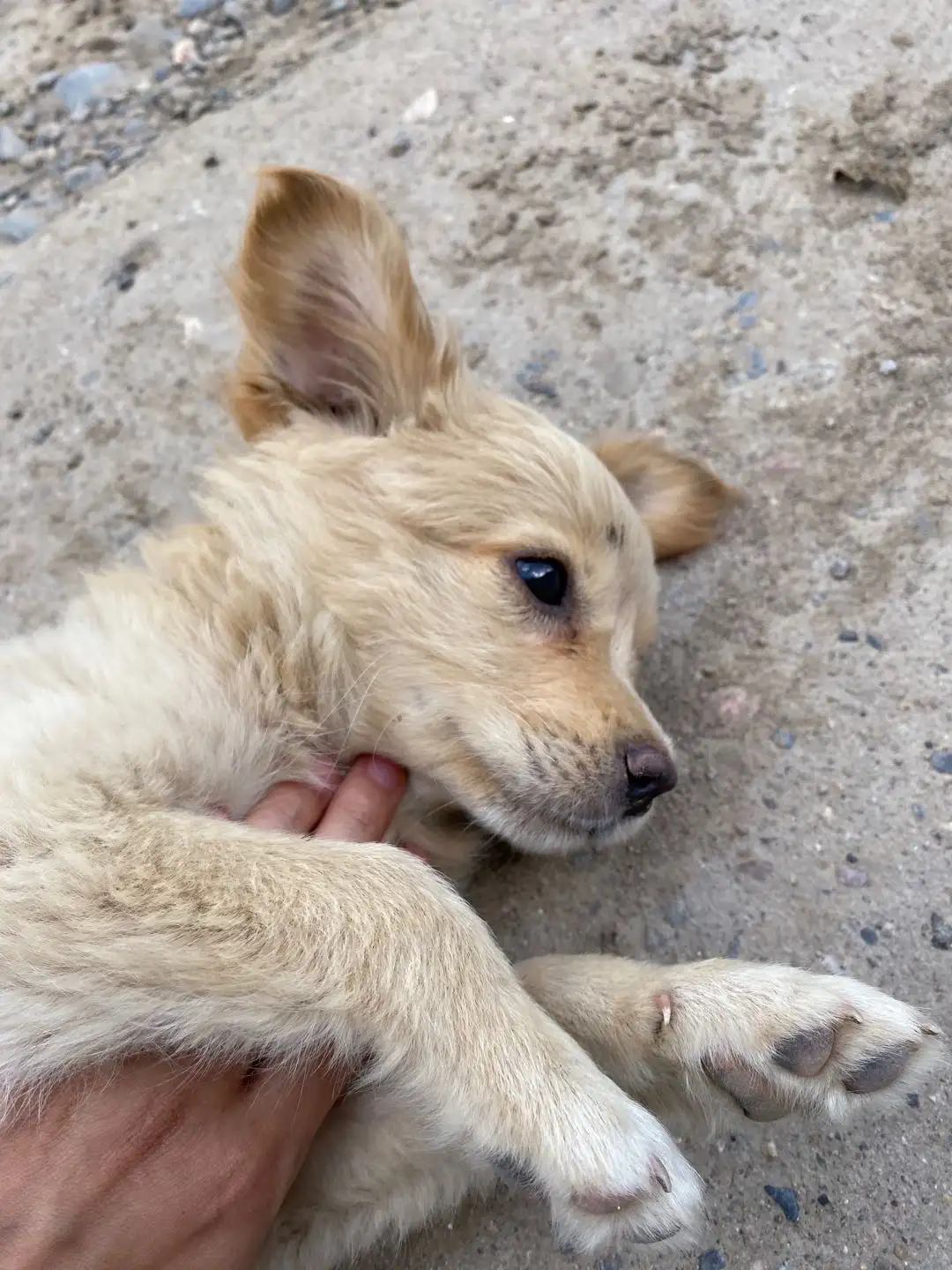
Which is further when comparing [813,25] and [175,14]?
[175,14]

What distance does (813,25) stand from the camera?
3715mm

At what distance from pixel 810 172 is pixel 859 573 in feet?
5.36

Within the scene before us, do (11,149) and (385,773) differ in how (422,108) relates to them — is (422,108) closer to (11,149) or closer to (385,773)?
(11,149)

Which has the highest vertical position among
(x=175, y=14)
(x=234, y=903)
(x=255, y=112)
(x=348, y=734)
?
(x=175, y=14)

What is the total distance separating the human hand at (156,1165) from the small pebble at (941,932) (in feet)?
5.54

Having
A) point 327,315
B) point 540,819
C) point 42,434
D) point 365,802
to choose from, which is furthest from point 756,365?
point 42,434

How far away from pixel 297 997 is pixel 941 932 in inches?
73.7

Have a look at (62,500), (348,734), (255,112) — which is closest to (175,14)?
→ (255,112)

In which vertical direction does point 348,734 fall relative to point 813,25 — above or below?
below

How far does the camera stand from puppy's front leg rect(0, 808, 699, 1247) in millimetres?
1692

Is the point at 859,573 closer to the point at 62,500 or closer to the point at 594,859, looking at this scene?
the point at 594,859

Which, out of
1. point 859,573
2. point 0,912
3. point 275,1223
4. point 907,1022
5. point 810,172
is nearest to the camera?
point 0,912

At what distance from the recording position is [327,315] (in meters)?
2.54

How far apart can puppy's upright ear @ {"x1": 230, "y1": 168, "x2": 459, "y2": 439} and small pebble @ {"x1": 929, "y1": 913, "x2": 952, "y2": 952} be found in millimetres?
2070
